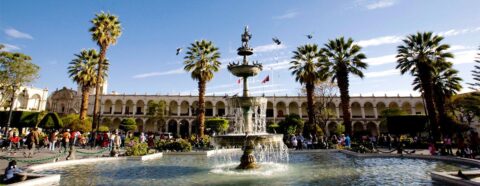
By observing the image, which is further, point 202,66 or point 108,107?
point 108,107

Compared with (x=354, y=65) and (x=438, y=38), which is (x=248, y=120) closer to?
(x=354, y=65)

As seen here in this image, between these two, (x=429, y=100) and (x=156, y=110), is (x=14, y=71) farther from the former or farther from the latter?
(x=429, y=100)

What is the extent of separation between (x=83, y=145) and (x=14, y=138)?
5.53 m

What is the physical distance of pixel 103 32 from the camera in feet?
94.7

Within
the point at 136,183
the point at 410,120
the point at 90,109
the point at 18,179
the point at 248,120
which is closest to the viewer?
the point at 18,179

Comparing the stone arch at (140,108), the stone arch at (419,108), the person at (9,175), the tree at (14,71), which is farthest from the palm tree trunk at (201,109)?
the stone arch at (419,108)

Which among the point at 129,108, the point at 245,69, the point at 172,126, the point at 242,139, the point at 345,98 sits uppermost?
the point at 129,108

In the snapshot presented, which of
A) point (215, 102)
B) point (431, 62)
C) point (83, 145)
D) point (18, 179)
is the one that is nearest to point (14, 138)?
point (83, 145)

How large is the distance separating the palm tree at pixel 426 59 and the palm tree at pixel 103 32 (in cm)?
2873

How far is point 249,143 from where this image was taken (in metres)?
8.86


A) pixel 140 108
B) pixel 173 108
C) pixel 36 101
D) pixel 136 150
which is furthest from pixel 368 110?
pixel 36 101

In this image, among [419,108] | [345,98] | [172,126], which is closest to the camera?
[345,98]

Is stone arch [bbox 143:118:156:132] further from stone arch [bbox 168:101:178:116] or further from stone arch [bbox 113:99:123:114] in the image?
stone arch [bbox 113:99:123:114]

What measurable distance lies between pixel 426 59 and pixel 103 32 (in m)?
30.4
